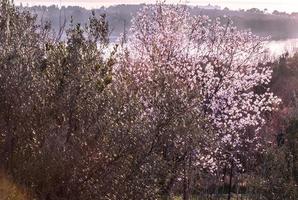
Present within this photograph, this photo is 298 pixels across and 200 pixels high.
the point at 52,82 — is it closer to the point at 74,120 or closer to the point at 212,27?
the point at 74,120

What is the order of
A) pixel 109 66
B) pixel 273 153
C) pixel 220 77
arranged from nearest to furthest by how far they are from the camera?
pixel 109 66 < pixel 273 153 < pixel 220 77

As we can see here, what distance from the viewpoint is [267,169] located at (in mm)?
17625

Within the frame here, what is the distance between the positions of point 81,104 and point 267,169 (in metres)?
9.32

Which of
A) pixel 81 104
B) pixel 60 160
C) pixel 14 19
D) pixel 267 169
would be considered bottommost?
pixel 267 169

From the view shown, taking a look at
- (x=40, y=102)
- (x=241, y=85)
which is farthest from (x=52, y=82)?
(x=241, y=85)

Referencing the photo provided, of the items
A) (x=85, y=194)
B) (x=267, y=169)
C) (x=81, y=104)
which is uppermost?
(x=81, y=104)

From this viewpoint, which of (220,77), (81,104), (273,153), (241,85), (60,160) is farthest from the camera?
(241,85)

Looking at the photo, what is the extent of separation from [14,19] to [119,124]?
12.2 ft

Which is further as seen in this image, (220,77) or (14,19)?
(220,77)

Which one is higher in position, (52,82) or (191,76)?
(52,82)

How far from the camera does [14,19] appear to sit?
11.9 meters

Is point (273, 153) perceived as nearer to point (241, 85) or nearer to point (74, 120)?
point (74, 120)

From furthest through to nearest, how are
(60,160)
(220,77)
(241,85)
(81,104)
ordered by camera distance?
(241,85)
(220,77)
(81,104)
(60,160)

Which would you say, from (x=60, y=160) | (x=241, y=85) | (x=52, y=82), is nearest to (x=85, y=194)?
(x=60, y=160)
